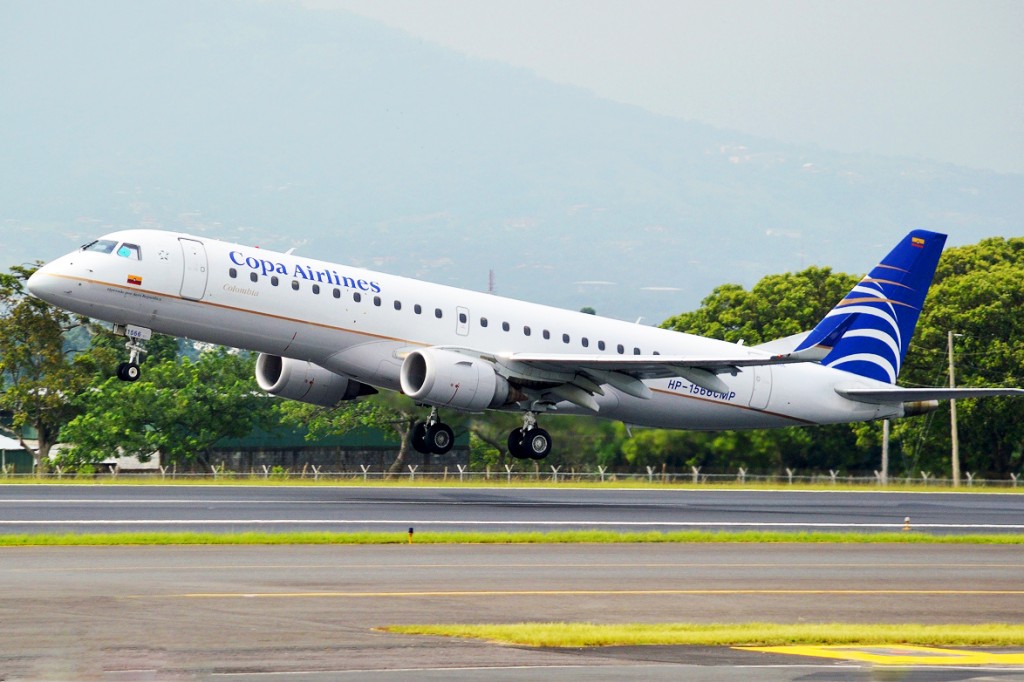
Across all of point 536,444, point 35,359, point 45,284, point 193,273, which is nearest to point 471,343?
point 536,444

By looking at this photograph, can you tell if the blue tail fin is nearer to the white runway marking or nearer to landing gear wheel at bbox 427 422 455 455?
the white runway marking

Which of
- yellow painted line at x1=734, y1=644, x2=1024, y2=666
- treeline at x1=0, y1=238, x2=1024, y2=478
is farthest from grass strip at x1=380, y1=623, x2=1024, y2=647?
treeline at x1=0, y1=238, x2=1024, y2=478

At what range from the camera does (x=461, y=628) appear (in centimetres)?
1571

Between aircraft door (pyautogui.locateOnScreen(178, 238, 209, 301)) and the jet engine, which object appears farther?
the jet engine

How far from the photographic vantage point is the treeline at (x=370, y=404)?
6938 cm

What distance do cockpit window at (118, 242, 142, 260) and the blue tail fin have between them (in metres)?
22.5

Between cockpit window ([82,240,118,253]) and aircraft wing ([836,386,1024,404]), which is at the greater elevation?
cockpit window ([82,240,118,253])

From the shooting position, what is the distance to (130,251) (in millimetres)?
34750

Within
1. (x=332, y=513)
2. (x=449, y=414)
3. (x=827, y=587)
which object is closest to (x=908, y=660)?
(x=827, y=587)

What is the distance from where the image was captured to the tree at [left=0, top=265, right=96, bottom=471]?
68812mm

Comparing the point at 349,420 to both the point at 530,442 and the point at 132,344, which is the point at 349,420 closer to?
the point at 530,442

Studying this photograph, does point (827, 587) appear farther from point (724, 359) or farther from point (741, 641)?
point (724, 359)

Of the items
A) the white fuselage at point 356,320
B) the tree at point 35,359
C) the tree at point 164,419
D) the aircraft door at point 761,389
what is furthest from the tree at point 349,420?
the aircraft door at point 761,389

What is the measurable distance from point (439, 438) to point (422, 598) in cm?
2044
